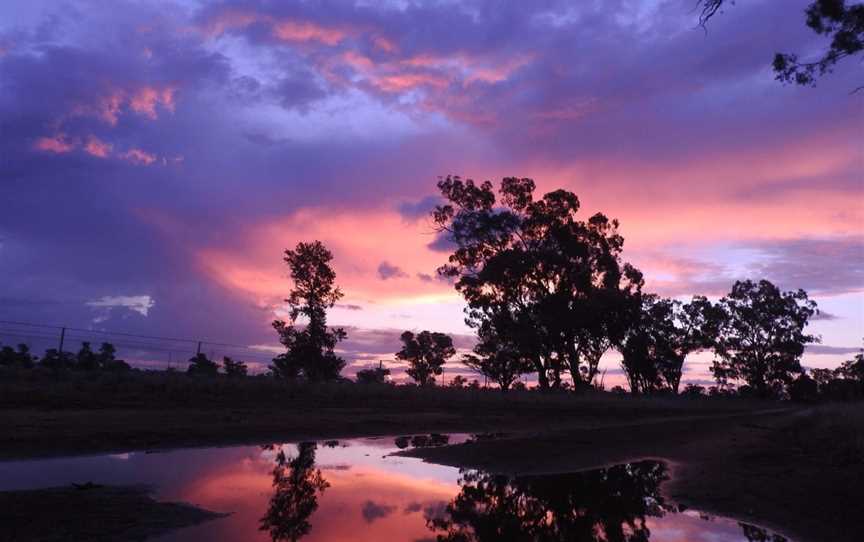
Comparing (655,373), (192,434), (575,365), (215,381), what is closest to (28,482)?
(192,434)

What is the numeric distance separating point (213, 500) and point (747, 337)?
8058 centimetres

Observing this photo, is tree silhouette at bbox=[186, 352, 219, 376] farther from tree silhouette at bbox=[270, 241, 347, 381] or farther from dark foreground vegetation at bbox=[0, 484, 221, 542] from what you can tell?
dark foreground vegetation at bbox=[0, 484, 221, 542]

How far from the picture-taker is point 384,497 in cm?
970

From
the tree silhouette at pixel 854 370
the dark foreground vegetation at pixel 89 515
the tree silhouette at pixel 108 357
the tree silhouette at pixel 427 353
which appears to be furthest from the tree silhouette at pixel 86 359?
the tree silhouette at pixel 854 370

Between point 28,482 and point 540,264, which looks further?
point 540,264

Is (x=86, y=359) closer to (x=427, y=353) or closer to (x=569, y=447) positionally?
(x=569, y=447)

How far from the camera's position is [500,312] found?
5084 cm

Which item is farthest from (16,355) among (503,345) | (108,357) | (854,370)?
(854,370)

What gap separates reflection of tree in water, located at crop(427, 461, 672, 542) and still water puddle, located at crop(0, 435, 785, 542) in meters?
0.02

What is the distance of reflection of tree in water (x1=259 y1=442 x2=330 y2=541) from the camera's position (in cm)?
743

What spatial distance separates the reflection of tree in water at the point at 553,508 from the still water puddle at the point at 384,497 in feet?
0.06

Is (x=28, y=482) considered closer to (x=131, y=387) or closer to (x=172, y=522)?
(x=172, y=522)

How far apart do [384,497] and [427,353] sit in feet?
257

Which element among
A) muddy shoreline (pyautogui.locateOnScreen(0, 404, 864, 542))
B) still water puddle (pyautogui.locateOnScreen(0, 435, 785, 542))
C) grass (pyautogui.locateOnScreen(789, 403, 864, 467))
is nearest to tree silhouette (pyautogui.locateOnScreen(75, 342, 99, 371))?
muddy shoreline (pyautogui.locateOnScreen(0, 404, 864, 542))
